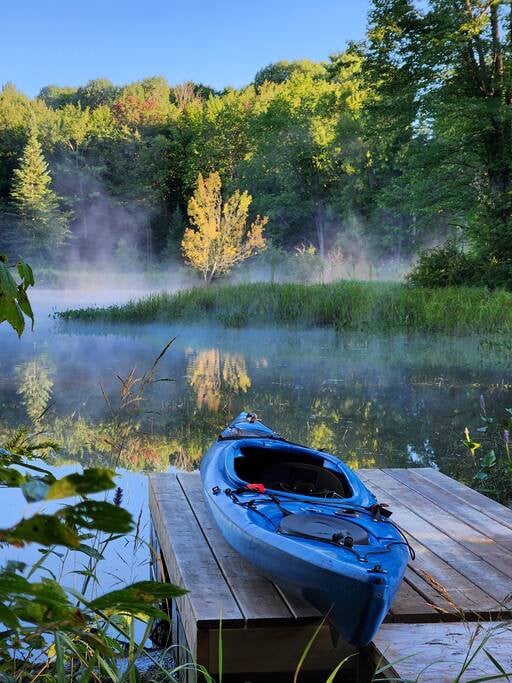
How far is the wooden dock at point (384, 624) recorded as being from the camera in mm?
1797

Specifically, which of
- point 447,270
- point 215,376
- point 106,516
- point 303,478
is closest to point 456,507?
point 303,478

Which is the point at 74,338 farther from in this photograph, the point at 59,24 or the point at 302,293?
the point at 59,24

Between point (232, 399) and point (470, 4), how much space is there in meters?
9.38

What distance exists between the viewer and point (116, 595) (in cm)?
49

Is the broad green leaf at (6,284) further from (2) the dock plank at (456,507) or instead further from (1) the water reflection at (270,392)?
(1) the water reflection at (270,392)

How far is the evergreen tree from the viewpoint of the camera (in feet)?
65.6

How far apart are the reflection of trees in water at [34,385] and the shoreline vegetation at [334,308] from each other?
348 cm

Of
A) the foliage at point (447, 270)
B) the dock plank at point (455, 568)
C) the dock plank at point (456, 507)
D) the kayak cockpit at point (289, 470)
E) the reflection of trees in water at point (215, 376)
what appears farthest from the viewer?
the foliage at point (447, 270)

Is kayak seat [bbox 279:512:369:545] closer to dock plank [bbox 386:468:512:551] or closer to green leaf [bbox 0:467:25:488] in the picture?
dock plank [bbox 386:468:512:551]

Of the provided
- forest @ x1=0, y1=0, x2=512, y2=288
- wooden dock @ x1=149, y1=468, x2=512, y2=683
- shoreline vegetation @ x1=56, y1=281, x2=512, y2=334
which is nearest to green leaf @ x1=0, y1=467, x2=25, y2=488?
wooden dock @ x1=149, y1=468, x2=512, y2=683

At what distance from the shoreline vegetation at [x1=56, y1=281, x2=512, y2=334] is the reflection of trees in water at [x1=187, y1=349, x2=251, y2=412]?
218cm

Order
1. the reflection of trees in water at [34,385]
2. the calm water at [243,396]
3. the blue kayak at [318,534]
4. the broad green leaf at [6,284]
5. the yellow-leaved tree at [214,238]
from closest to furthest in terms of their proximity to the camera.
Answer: the broad green leaf at [6,284] < the blue kayak at [318,534] < the calm water at [243,396] < the reflection of trees in water at [34,385] < the yellow-leaved tree at [214,238]

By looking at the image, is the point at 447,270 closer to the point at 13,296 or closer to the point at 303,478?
the point at 303,478

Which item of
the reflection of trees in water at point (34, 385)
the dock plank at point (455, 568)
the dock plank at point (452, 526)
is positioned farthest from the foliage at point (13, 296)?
the reflection of trees in water at point (34, 385)
